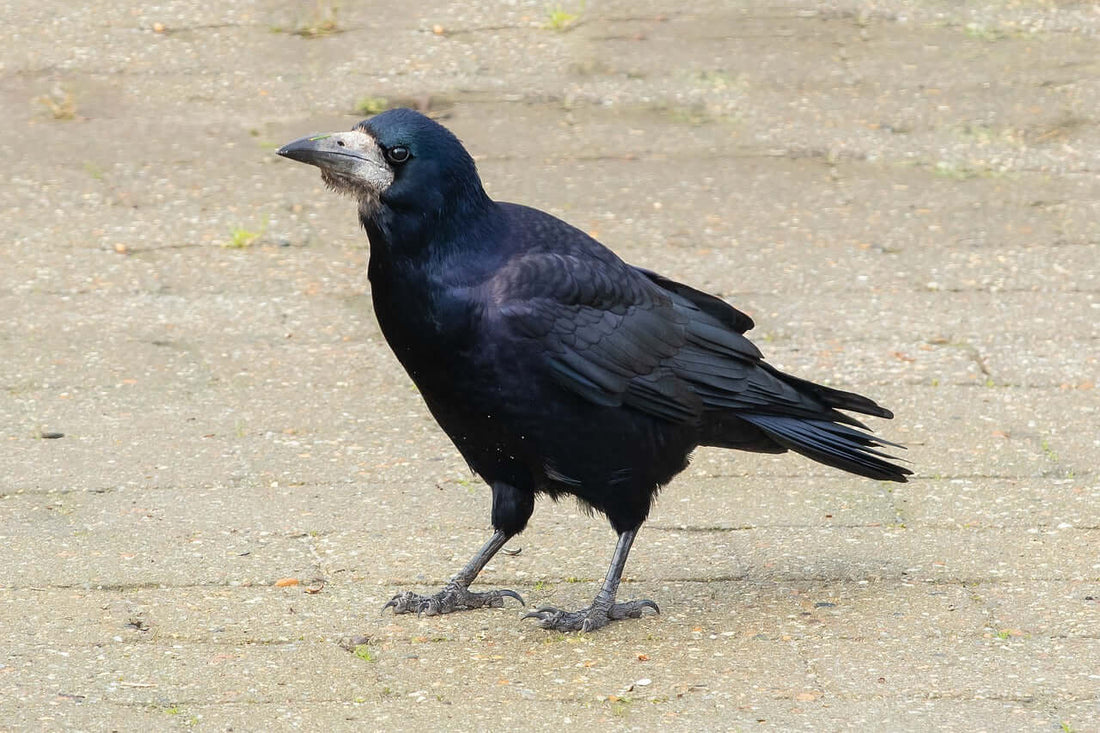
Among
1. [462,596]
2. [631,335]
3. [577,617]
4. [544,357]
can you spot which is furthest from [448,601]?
[631,335]

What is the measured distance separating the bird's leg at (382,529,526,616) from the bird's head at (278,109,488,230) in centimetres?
106

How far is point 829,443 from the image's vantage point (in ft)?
15.8

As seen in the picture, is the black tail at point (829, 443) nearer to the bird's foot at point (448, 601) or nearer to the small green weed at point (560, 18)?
the bird's foot at point (448, 601)

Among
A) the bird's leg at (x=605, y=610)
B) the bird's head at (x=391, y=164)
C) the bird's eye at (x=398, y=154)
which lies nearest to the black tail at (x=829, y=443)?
the bird's leg at (x=605, y=610)

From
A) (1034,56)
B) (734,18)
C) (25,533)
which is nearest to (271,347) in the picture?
(25,533)

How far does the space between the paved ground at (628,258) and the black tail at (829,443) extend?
31 cm

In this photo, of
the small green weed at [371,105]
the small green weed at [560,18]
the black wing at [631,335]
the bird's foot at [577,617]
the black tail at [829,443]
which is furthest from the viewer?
the small green weed at [560,18]

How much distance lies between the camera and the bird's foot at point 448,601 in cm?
455

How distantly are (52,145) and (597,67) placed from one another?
3.32 m

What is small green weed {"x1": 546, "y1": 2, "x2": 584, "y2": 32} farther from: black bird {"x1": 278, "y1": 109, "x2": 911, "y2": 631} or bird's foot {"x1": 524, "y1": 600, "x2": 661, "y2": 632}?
bird's foot {"x1": 524, "y1": 600, "x2": 661, "y2": 632}

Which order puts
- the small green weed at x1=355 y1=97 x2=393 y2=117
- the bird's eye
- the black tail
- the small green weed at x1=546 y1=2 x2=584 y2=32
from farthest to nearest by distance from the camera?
the small green weed at x1=546 y1=2 x2=584 y2=32
the small green weed at x1=355 y1=97 x2=393 y2=117
the black tail
the bird's eye

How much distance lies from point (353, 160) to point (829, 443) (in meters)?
1.72

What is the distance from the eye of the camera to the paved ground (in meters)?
4.18

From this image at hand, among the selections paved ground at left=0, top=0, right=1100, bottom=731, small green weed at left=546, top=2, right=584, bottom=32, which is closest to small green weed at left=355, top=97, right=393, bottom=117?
paved ground at left=0, top=0, right=1100, bottom=731
